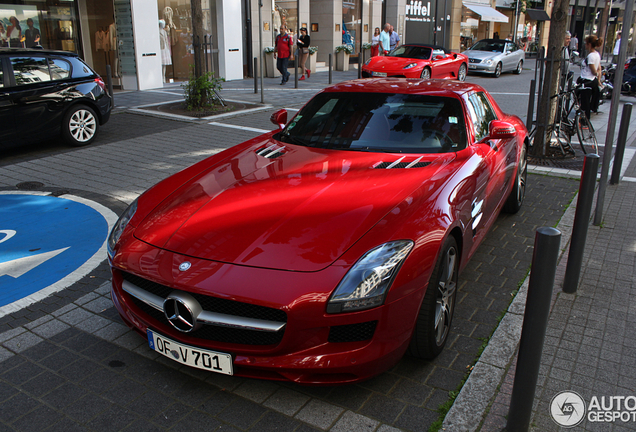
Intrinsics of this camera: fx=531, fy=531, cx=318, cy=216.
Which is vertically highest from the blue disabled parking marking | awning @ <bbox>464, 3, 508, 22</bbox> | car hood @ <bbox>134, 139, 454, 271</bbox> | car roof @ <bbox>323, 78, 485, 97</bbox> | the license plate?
awning @ <bbox>464, 3, 508, 22</bbox>

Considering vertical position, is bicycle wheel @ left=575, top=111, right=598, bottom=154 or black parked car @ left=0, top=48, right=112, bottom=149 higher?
black parked car @ left=0, top=48, right=112, bottom=149

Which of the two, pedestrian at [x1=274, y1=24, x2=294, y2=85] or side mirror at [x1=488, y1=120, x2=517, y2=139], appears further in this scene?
pedestrian at [x1=274, y1=24, x2=294, y2=85]

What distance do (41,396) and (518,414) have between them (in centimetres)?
251

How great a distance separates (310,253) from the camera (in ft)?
9.04

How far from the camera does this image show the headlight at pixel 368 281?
2588 millimetres

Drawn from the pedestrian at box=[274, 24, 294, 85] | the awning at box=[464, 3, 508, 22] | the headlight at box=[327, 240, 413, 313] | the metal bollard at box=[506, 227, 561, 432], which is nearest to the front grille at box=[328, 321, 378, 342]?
the headlight at box=[327, 240, 413, 313]

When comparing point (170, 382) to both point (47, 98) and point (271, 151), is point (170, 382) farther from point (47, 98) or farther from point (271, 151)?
point (47, 98)

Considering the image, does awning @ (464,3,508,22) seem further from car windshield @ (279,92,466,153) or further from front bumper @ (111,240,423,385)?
front bumper @ (111,240,423,385)

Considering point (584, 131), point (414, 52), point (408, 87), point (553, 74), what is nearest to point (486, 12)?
point (414, 52)

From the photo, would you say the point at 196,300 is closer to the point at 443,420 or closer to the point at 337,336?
the point at 337,336

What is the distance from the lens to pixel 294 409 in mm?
2828

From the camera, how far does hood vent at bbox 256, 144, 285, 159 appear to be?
411 cm

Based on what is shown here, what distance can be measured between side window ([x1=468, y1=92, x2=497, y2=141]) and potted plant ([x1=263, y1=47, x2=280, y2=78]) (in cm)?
1607

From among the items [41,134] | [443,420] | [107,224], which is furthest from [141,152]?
[443,420]
